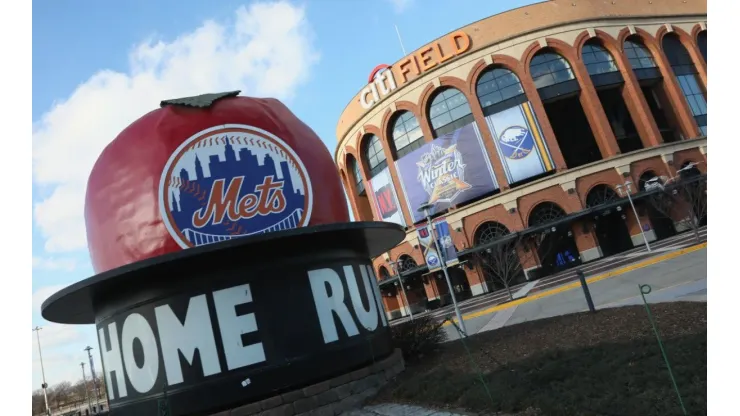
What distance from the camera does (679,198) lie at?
3859 centimetres

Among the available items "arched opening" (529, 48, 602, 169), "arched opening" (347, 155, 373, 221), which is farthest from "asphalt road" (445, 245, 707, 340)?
"arched opening" (347, 155, 373, 221)

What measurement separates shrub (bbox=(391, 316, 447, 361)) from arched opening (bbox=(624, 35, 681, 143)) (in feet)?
154

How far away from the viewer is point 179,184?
961 cm

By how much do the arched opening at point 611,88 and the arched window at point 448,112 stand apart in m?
12.9

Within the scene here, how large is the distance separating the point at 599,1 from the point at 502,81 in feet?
45.7

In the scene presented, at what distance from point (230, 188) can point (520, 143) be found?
3808cm

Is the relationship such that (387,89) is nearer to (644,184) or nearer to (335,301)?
(644,184)

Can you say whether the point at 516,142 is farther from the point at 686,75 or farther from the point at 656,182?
the point at 686,75

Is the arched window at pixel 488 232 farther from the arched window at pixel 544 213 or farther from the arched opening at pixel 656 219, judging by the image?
the arched opening at pixel 656 219

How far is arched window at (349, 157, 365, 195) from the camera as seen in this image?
191ft

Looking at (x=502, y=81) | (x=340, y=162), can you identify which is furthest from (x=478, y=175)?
(x=340, y=162)

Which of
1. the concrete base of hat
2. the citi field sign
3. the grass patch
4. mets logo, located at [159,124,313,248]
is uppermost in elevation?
the citi field sign

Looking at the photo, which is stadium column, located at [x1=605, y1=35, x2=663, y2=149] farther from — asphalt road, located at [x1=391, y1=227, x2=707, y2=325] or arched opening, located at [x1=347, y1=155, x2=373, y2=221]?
arched opening, located at [x1=347, y1=155, x2=373, y2=221]

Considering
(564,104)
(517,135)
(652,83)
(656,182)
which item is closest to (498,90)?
(517,135)
